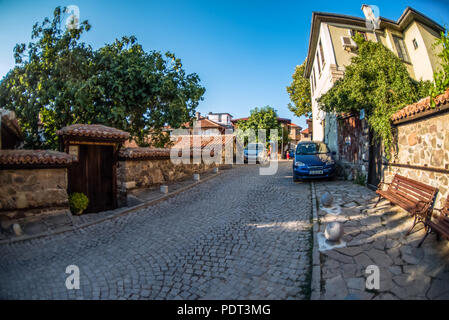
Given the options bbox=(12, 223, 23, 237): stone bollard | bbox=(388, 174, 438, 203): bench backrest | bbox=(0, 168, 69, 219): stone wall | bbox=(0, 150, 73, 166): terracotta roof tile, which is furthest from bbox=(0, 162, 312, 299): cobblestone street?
bbox=(388, 174, 438, 203): bench backrest

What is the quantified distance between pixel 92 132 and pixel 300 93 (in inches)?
851

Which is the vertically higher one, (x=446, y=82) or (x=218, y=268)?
(x=446, y=82)

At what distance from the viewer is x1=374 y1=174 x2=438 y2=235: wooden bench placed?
3.84 meters

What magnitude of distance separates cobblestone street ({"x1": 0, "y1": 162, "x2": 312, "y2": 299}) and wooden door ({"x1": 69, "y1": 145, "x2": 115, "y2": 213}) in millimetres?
1292

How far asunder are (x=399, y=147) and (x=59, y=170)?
30.4 feet

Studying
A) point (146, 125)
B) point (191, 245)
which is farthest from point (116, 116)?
point (191, 245)

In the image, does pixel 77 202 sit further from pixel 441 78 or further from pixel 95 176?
pixel 441 78

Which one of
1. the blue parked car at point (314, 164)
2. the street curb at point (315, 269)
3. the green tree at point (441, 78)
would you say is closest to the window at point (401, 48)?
the blue parked car at point (314, 164)

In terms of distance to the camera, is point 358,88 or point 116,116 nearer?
point 358,88

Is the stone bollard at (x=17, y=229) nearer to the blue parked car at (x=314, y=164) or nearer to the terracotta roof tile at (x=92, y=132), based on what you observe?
the terracotta roof tile at (x=92, y=132)

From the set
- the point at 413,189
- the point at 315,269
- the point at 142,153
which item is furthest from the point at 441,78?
the point at 142,153

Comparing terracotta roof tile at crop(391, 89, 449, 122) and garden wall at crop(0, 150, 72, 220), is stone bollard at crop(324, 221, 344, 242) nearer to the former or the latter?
terracotta roof tile at crop(391, 89, 449, 122)

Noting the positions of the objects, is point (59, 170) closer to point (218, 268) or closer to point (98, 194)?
point (98, 194)

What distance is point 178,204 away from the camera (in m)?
7.40
